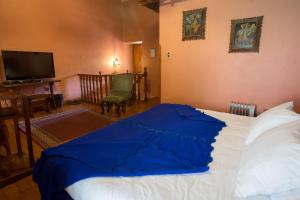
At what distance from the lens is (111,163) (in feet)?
3.99

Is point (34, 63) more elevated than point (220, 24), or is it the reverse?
point (220, 24)

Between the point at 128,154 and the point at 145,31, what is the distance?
5.40 m

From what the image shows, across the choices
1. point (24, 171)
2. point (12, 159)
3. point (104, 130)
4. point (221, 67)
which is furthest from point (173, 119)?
point (12, 159)

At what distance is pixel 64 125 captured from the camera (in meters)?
3.52

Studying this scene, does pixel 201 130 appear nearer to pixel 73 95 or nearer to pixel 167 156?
pixel 167 156

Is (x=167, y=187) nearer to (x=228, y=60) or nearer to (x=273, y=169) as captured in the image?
(x=273, y=169)

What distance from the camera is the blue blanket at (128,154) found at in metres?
1.14

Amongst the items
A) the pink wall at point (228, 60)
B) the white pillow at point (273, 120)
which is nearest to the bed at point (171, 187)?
the white pillow at point (273, 120)

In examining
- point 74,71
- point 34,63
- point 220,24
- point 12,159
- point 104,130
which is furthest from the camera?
point 74,71

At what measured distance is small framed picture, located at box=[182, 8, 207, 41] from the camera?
3178 millimetres

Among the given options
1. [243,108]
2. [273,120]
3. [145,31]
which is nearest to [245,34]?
[243,108]

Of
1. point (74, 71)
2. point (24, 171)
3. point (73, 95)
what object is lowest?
point (24, 171)

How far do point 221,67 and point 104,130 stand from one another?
2.30 meters

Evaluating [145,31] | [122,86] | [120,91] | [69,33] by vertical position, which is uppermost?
[145,31]
